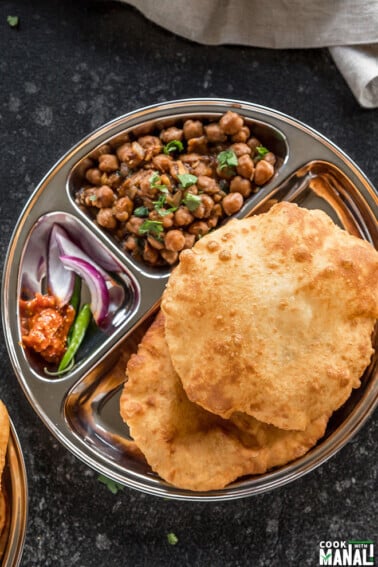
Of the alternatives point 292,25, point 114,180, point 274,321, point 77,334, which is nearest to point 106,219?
point 114,180

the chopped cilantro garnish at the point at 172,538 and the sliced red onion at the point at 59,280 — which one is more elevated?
the sliced red onion at the point at 59,280

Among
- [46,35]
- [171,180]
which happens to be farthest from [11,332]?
[46,35]

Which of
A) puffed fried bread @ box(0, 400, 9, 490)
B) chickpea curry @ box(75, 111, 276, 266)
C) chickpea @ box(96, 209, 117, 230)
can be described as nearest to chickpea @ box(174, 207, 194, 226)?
chickpea curry @ box(75, 111, 276, 266)

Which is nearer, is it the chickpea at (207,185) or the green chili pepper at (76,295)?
the chickpea at (207,185)

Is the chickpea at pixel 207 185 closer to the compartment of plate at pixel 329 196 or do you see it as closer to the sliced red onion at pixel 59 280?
the compartment of plate at pixel 329 196

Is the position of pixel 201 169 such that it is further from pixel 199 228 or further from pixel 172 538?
pixel 172 538

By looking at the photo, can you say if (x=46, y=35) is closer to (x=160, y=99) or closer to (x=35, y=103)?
(x=35, y=103)

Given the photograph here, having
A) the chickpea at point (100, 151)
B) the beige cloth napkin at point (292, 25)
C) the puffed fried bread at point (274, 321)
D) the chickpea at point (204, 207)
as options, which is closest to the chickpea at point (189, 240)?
the chickpea at point (204, 207)
